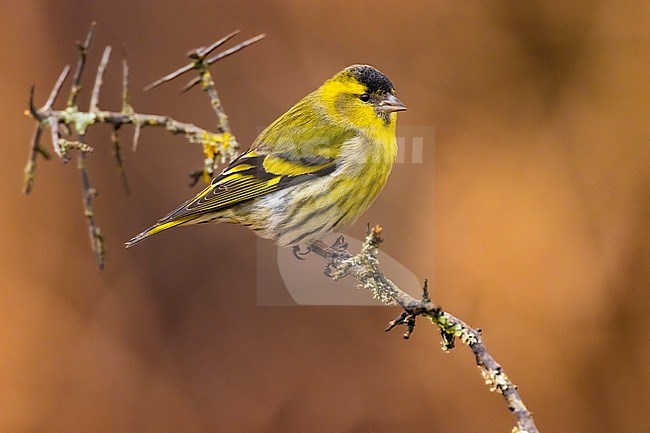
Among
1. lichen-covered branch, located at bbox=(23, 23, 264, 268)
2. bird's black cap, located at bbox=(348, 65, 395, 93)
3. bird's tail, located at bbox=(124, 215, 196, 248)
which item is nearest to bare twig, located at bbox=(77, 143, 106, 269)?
lichen-covered branch, located at bbox=(23, 23, 264, 268)

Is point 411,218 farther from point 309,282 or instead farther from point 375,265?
point 375,265

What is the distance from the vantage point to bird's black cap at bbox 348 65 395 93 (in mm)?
1224

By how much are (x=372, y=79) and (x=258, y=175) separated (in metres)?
0.29

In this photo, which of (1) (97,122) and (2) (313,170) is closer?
(1) (97,122)

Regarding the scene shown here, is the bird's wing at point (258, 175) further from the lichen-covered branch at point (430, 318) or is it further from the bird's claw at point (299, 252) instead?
the lichen-covered branch at point (430, 318)

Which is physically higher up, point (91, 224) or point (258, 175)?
point (258, 175)

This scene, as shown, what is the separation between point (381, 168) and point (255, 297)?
77 cm

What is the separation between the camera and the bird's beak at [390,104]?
121 centimetres

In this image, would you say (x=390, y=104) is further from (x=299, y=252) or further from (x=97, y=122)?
(x=97, y=122)

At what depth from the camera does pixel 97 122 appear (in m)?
1.18

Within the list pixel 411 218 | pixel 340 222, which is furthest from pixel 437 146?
pixel 340 222

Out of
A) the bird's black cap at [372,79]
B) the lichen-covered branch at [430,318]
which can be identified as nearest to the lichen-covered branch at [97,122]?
the bird's black cap at [372,79]

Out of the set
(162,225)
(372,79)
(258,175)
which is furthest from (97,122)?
(372,79)

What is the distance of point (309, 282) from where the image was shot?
125 centimetres
